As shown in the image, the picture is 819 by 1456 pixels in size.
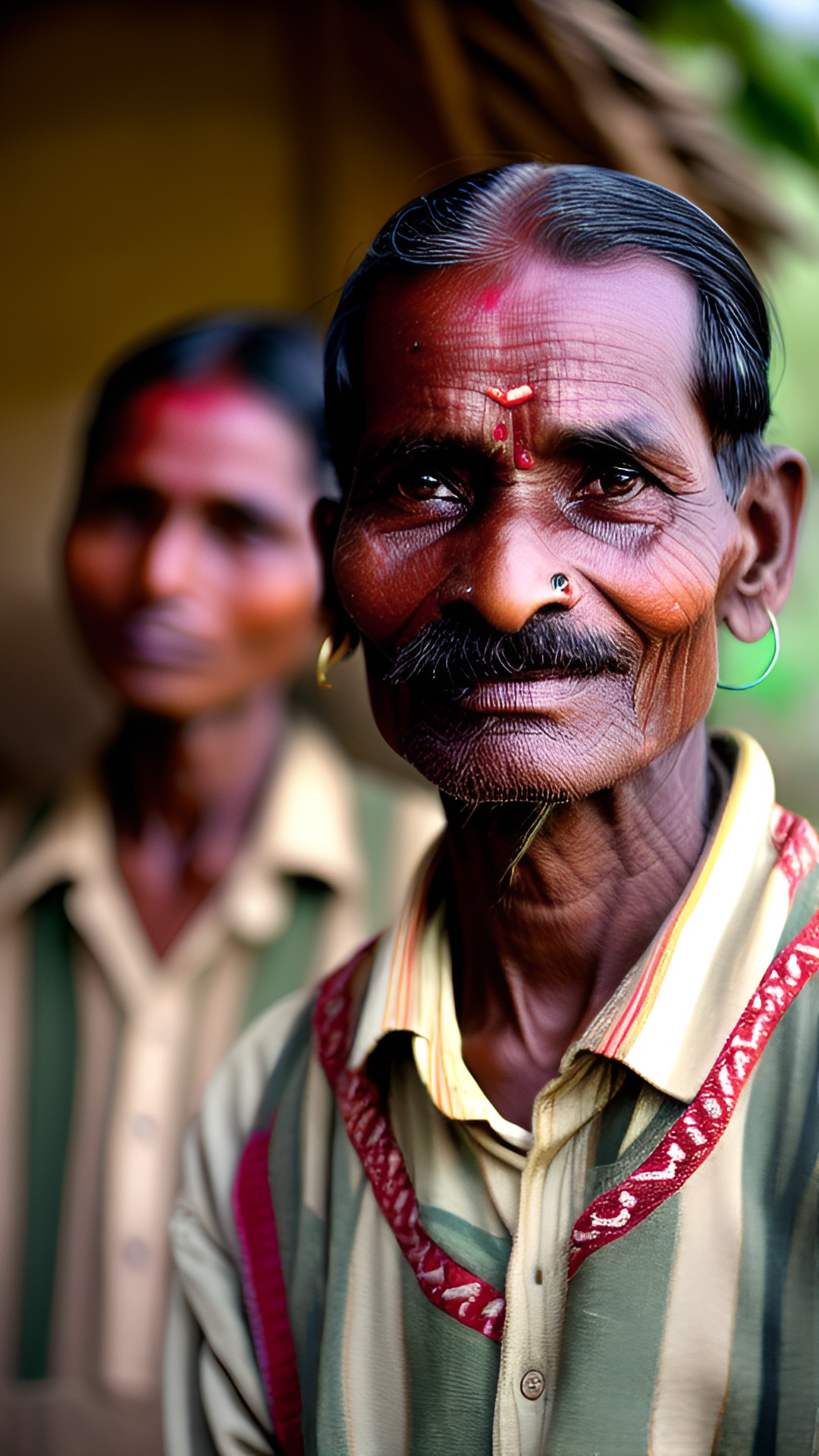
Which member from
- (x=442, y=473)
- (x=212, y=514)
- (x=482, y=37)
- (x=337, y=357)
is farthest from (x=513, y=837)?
(x=482, y=37)

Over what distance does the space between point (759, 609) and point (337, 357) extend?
1.40 feet

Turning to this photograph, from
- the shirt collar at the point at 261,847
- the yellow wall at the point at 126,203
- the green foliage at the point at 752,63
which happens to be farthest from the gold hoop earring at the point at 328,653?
the yellow wall at the point at 126,203

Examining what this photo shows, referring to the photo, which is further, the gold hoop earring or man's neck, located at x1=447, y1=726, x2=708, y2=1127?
the gold hoop earring

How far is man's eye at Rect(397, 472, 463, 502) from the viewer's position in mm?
1110

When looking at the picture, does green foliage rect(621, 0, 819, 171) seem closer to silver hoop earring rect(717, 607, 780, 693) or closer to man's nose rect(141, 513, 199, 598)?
man's nose rect(141, 513, 199, 598)

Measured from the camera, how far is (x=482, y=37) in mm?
2273

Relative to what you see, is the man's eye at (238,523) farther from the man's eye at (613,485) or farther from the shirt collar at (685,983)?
the man's eye at (613,485)

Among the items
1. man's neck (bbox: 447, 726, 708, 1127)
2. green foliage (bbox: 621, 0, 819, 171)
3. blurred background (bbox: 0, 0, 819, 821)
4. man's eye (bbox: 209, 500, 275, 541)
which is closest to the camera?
man's neck (bbox: 447, 726, 708, 1127)

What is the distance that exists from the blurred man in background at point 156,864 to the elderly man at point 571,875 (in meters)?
1.16

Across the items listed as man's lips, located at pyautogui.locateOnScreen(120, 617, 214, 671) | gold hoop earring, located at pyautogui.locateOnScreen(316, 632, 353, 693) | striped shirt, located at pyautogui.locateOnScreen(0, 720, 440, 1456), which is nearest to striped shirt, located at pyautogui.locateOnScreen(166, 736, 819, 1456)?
gold hoop earring, located at pyautogui.locateOnScreen(316, 632, 353, 693)

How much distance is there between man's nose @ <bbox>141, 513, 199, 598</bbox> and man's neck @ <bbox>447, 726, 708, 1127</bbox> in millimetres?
1265

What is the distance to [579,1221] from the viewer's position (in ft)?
3.47

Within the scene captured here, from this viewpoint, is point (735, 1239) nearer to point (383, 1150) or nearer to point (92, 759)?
point (383, 1150)

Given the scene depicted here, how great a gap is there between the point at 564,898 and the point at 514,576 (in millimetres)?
303
